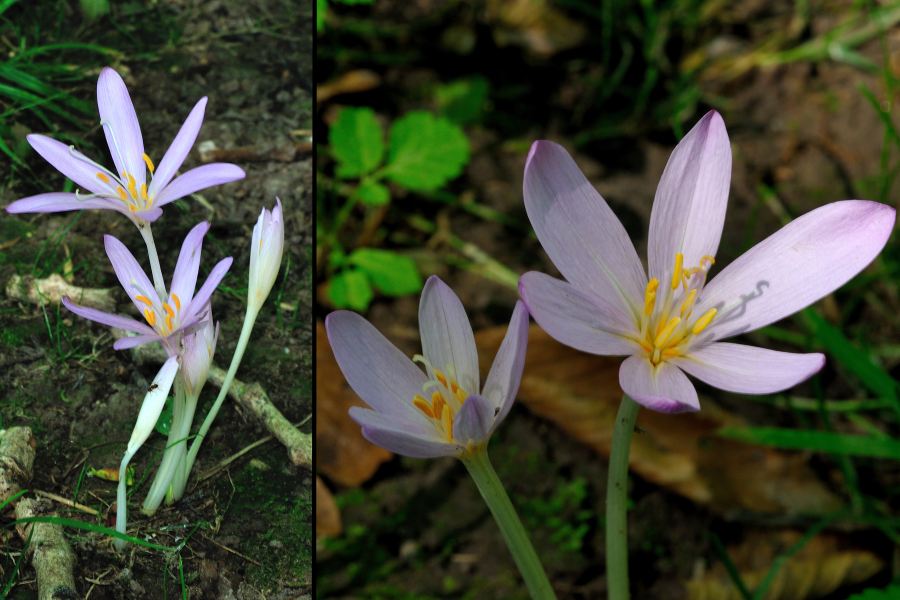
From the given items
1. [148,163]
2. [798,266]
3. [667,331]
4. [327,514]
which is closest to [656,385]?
[667,331]

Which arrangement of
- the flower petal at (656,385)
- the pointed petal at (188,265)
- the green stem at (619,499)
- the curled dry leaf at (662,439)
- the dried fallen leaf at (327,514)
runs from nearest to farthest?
the flower petal at (656,385)
the green stem at (619,499)
the pointed petal at (188,265)
the dried fallen leaf at (327,514)
the curled dry leaf at (662,439)

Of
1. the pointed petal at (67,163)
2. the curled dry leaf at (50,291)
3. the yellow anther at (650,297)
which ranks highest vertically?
the yellow anther at (650,297)

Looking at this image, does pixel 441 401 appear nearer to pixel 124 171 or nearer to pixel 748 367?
pixel 748 367

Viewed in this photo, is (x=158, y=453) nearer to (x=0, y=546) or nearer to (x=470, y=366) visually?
(x=0, y=546)

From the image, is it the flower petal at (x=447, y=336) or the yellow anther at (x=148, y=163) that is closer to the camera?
the flower petal at (x=447, y=336)

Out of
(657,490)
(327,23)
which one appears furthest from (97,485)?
(327,23)

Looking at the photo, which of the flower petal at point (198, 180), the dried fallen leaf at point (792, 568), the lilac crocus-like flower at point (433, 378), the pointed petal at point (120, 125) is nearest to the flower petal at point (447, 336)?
the lilac crocus-like flower at point (433, 378)

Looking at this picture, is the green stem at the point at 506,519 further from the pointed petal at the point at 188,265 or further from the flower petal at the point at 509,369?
the pointed petal at the point at 188,265

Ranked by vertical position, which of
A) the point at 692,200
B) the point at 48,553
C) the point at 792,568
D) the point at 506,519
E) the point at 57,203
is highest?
the point at 692,200
